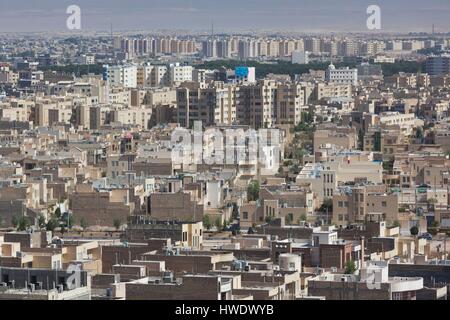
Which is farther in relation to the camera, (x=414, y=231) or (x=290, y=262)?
(x=414, y=231)

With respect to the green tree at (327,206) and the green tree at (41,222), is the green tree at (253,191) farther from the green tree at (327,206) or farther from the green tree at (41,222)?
the green tree at (41,222)

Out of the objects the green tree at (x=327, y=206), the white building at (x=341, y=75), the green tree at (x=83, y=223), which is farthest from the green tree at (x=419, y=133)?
the white building at (x=341, y=75)

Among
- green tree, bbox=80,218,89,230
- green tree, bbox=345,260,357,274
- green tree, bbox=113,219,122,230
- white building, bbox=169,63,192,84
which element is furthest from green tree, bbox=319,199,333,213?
white building, bbox=169,63,192,84

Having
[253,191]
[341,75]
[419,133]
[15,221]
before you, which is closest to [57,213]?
[15,221]

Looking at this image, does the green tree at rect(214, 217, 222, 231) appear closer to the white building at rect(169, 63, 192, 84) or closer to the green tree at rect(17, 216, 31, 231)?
the green tree at rect(17, 216, 31, 231)

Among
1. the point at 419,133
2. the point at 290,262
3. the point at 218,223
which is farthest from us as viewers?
the point at 419,133

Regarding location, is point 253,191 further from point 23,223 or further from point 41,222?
point 23,223

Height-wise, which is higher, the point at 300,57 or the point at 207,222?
the point at 300,57
